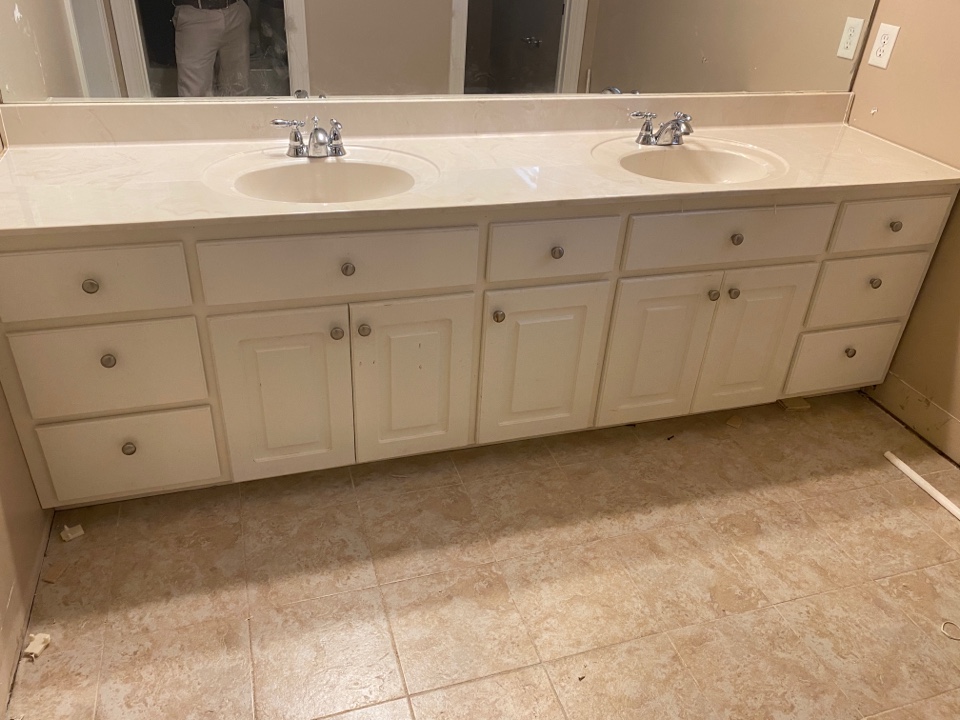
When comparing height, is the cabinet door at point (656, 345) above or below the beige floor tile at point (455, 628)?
above

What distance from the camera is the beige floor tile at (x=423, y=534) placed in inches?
66.7

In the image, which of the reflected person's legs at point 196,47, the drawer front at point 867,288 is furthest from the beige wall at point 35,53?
the drawer front at point 867,288

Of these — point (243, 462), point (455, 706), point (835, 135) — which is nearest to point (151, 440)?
point (243, 462)

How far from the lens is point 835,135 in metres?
2.16

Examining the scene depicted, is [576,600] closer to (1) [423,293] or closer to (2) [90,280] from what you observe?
(1) [423,293]

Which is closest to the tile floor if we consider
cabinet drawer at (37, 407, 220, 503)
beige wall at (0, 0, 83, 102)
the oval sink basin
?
cabinet drawer at (37, 407, 220, 503)

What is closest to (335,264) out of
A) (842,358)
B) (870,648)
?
(870,648)

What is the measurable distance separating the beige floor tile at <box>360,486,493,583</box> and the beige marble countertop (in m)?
0.77

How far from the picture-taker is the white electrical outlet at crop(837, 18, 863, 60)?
6.96 ft

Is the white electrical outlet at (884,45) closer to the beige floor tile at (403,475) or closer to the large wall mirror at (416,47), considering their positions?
the large wall mirror at (416,47)

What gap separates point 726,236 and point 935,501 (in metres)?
0.95

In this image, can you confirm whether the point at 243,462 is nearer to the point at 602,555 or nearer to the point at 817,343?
the point at 602,555

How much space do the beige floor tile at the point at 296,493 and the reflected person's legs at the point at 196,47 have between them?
98cm

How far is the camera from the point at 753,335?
6.58 feet
